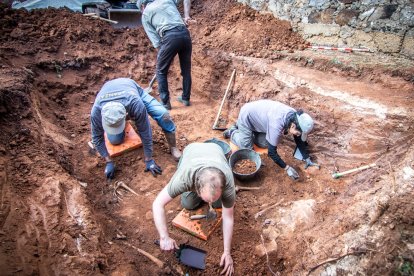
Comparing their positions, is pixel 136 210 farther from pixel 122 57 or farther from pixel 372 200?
pixel 122 57

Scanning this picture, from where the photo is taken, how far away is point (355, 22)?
5.91 meters

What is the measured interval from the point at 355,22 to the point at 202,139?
3.74 m

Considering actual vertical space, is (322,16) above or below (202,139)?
above

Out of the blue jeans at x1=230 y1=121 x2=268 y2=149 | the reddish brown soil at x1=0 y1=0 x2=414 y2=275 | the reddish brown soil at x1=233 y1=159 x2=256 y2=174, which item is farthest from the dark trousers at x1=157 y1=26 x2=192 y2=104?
the reddish brown soil at x1=233 y1=159 x2=256 y2=174

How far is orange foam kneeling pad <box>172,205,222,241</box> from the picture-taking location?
139 inches

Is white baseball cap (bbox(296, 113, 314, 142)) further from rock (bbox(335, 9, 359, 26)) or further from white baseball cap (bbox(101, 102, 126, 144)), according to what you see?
rock (bbox(335, 9, 359, 26))

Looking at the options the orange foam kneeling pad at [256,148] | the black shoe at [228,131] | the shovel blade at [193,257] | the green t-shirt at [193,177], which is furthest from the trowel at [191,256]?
the black shoe at [228,131]

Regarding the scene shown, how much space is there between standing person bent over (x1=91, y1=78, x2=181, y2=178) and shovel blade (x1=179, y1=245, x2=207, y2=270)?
4.86 feet

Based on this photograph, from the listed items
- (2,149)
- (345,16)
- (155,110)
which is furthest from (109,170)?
(345,16)

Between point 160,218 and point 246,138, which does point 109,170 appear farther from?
point 246,138

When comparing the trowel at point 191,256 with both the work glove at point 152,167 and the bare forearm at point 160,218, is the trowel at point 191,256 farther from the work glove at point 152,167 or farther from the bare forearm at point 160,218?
the work glove at point 152,167

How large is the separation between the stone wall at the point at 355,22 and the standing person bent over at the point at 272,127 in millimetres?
2667

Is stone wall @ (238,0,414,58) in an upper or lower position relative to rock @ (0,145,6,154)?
upper

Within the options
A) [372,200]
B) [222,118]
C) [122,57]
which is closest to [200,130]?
[222,118]
